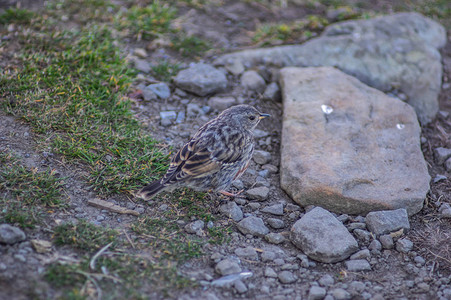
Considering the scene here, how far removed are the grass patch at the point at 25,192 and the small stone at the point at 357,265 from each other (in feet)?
10.1

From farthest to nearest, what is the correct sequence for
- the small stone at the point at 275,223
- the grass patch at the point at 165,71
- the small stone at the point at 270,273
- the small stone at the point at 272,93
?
the grass patch at the point at 165,71
the small stone at the point at 272,93
the small stone at the point at 275,223
the small stone at the point at 270,273

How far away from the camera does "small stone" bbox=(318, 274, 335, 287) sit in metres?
4.50

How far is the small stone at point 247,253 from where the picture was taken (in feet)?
15.7

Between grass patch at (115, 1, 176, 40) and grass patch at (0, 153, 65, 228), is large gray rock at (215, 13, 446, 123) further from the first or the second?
grass patch at (0, 153, 65, 228)

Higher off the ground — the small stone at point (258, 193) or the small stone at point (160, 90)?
the small stone at point (160, 90)

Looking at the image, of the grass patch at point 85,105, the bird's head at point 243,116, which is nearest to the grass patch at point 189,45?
the grass patch at point 85,105

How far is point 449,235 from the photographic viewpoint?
17.2 ft

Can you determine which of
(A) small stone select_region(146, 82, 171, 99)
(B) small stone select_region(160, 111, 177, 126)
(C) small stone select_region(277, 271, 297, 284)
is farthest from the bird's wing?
(A) small stone select_region(146, 82, 171, 99)

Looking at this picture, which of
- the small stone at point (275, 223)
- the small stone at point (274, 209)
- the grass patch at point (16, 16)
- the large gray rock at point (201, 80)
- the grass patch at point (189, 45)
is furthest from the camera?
the grass patch at point (189, 45)

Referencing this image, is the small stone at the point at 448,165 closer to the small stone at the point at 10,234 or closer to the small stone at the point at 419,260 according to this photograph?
the small stone at the point at 419,260

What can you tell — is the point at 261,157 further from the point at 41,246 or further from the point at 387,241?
the point at 41,246

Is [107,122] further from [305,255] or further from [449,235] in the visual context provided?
[449,235]

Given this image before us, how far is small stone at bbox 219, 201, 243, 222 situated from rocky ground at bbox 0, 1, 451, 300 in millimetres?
12

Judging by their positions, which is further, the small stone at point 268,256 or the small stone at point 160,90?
the small stone at point 160,90
